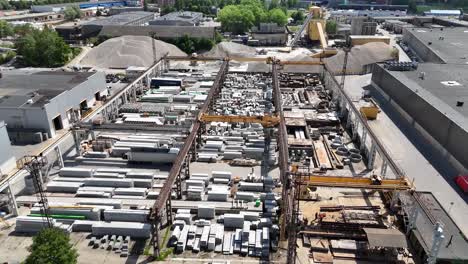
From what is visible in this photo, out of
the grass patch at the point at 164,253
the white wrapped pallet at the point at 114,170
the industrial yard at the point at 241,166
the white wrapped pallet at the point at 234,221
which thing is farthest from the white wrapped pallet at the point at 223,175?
the grass patch at the point at 164,253

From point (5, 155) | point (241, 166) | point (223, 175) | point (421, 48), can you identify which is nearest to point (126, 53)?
point (5, 155)

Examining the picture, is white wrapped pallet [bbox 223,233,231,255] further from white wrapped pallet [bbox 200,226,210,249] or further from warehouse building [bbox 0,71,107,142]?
warehouse building [bbox 0,71,107,142]

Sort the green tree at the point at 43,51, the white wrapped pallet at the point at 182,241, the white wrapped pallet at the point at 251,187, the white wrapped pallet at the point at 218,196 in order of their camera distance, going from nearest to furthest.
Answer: the white wrapped pallet at the point at 182,241 < the white wrapped pallet at the point at 218,196 < the white wrapped pallet at the point at 251,187 < the green tree at the point at 43,51

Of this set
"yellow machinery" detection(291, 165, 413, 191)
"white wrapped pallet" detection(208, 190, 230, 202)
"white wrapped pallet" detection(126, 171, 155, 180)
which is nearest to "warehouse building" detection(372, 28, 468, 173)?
"yellow machinery" detection(291, 165, 413, 191)

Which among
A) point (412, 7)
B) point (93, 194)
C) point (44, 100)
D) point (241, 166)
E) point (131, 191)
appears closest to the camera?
point (93, 194)

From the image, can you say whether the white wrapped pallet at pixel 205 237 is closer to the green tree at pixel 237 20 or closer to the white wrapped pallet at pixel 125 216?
the white wrapped pallet at pixel 125 216

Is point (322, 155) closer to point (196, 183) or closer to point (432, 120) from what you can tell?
point (432, 120)
